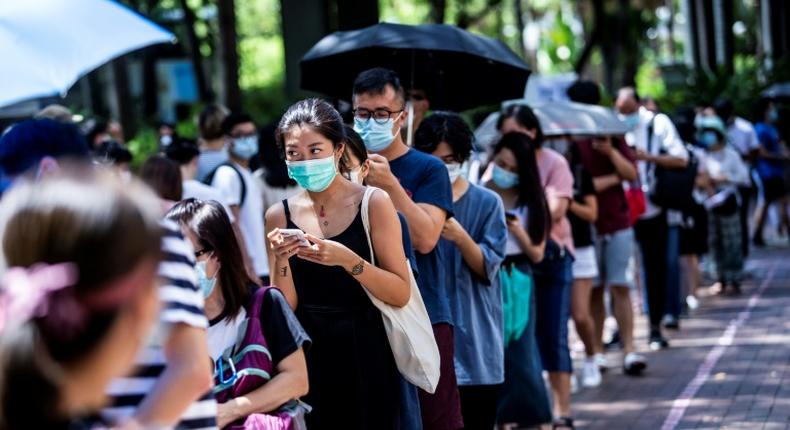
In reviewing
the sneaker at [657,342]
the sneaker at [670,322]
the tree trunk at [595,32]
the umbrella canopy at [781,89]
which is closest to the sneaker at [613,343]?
the sneaker at [657,342]

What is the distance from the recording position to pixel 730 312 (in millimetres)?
13117

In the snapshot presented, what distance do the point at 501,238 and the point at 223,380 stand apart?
2581 millimetres

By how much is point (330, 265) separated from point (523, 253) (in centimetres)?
305

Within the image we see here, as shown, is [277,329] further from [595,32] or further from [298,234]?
[595,32]

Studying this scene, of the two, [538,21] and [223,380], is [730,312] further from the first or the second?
[538,21]

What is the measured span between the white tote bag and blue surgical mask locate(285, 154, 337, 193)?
0.16m

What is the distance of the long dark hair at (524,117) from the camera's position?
8.09 m

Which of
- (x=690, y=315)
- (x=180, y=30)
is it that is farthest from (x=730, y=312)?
(x=180, y=30)

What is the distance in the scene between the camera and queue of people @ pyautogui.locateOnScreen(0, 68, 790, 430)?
2.15 metres

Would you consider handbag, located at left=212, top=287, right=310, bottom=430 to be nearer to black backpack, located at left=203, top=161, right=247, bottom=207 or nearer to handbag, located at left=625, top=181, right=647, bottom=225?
black backpack, located at left=203, top=161, right=247, bottom=207

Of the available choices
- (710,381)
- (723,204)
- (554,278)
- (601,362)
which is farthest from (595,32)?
(554,278)

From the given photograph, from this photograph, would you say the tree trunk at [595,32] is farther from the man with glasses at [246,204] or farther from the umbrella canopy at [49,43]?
the umbrella canopy at [49,43]

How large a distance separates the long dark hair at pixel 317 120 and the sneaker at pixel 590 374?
514 centimetres

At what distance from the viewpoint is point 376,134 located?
5707mm
